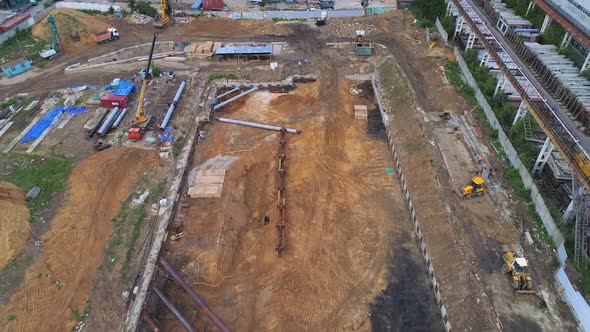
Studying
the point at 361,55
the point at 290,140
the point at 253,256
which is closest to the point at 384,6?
the point at 361,55

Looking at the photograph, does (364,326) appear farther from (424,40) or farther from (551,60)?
(424,40)

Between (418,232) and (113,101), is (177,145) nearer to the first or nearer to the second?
(113,101)

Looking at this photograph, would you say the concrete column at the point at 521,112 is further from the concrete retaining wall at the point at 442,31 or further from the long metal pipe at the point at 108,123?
the long metal pipe at the point at 108,123

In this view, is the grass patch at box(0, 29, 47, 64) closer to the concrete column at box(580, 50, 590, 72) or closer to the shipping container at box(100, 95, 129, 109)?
the shipping container at box(100, 95, 129, 109)

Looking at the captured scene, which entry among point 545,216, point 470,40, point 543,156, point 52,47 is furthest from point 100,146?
point 470,40

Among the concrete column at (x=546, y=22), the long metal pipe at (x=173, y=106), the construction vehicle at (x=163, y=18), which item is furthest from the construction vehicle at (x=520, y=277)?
the construction vehicle at (x=163, y=18)
